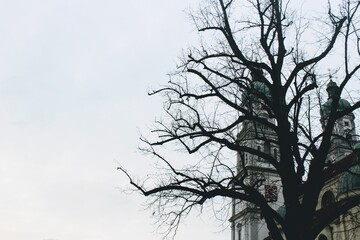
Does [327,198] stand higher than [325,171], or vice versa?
[327,198]

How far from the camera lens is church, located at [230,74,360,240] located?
41.5ft

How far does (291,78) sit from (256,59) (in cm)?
155

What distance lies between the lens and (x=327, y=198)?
36.6 metres

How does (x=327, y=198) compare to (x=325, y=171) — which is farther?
(x=327, y=198)

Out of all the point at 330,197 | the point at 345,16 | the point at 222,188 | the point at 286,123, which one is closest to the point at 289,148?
the point at 286,123

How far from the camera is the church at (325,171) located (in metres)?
12.6

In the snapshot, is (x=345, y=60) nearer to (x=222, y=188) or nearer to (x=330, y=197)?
(x=222, y=188)

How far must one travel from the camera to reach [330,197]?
36250 millimetres

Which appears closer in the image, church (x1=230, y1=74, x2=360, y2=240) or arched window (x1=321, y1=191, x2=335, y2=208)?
church (x1=230, y1=74, x2=360, y2=240)

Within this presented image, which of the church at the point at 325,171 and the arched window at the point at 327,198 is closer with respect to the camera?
the church at the point at 325,171

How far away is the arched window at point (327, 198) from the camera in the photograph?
35.8 m

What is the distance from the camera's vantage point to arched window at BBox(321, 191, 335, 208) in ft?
118

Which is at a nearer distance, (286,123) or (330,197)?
(286,123)

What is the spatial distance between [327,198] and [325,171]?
2612cm
